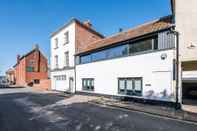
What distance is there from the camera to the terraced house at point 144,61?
13.5 metres

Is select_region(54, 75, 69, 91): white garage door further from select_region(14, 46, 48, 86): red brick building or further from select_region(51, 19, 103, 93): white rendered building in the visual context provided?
select_region(14, 46, 48, 86): red brick building

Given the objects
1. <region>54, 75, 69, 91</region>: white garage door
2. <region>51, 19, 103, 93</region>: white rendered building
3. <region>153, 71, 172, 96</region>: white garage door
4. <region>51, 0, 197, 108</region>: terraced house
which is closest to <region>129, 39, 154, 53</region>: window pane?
<region>51, 0, 197, 108</region>: terraced house

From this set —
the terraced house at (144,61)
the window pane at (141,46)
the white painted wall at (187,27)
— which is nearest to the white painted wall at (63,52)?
the terraced house at (144,61)

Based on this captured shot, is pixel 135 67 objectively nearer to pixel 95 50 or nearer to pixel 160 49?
pixel 160 49

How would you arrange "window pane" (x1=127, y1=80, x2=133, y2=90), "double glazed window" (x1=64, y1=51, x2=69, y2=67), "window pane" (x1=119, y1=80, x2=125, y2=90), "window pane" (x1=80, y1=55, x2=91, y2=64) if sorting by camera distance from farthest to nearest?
"double glazed window" (x1=64, y1=51, x2=69, y2=67) → "window pane" (x1=80, y1=55, x2=91, y2=64) → "window pane" (x1=119, y1=80, x2=125, y2=90) → "window pane" (x1=127, y1=80, x2=133, y2=90)

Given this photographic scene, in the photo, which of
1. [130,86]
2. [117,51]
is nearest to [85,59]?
[117,51]

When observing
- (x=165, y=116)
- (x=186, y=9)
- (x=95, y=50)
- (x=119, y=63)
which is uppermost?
(x=186, y=9)

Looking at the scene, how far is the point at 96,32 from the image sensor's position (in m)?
30.5

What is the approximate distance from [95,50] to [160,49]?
29.8ft

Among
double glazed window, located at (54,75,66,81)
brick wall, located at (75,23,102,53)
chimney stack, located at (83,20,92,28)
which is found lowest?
double glazed window, located at (54,75,66,81)

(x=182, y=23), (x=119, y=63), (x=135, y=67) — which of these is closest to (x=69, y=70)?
(x=119, y=63)

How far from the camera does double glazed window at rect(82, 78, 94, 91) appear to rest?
2284cm

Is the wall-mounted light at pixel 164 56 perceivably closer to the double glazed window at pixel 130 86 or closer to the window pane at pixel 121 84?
the double glazed window at pixel 130 86

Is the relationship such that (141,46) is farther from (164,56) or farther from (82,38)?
(82,38)
